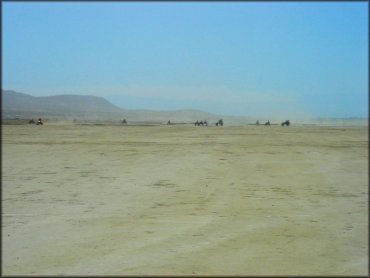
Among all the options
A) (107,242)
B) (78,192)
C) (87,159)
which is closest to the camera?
(107,242)

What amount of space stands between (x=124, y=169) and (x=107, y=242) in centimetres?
662

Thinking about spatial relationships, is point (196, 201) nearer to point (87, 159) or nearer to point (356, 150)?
point (87, 159)

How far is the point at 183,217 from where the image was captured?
7469 millimetres

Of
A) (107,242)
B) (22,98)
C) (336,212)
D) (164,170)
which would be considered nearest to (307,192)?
(336,212)

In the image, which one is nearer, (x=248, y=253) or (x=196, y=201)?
(x=248, y=253)

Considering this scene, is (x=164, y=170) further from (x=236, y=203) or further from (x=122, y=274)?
(x=122, y=274)

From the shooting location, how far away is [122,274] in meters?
5.05

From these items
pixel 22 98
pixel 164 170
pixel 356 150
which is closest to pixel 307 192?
pixel 164 170

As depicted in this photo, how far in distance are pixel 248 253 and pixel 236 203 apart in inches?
115

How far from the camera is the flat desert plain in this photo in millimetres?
5398

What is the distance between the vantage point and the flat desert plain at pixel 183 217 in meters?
5.40

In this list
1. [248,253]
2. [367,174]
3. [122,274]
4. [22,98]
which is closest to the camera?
[122,274]

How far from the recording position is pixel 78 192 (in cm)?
964

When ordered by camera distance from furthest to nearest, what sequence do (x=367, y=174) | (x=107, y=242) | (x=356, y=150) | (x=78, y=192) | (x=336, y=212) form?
(x=356, y=150)
(x=367, y=174)
(x=78, y=192)
(x=336, y=212)
(x=107, y=242)
